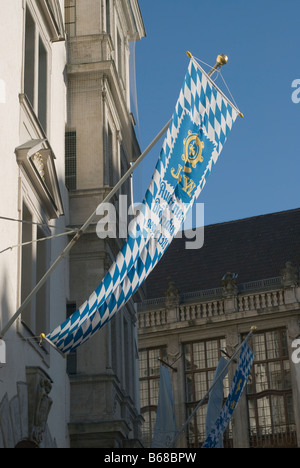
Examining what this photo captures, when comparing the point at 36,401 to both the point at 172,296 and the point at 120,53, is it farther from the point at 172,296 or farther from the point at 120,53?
the point at 172,296

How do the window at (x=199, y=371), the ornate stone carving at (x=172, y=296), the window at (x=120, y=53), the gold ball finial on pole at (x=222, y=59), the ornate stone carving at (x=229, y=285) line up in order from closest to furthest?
the gold ball finial on pole at (x=222, y=59) → the window at (x=120, y=53) → the window at (x=199, y=371) → the ornate stone carving at (x=229, y=285) → the ornate stone carving at (x=172, y=296)

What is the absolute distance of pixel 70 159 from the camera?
19.4 m

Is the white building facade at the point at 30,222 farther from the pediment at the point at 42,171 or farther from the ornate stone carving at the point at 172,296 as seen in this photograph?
the ornate stone carving at the point at 172,296

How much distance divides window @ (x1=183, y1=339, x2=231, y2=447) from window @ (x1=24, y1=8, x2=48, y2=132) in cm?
2197

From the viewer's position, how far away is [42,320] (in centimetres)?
1553

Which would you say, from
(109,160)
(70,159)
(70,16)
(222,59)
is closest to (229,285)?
(109,160)

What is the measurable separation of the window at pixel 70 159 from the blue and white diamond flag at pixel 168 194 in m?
7.21

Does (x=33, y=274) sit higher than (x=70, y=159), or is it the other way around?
(x=70, y=159)

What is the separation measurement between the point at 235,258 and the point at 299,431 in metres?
10.0

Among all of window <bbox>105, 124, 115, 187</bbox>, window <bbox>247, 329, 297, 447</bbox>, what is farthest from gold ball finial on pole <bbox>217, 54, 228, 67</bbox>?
window <bbox>247, 329, 297, 447</bbox>

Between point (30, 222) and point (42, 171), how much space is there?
3.93 meters

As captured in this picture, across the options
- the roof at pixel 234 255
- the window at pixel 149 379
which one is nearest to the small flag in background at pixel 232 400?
the window at pixel 149 379

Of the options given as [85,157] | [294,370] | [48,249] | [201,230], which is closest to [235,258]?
[201,230]

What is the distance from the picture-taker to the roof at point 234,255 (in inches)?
1624
